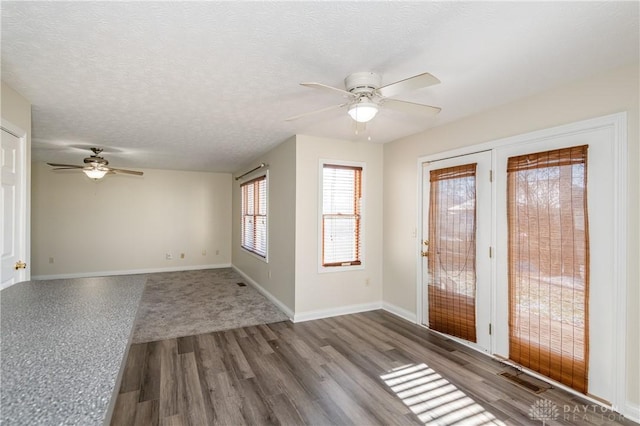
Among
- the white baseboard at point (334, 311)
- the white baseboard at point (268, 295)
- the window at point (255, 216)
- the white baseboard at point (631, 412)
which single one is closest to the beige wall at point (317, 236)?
the white baseboard at point (334, 311)

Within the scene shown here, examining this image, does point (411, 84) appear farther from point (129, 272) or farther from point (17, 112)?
point (129, 272)

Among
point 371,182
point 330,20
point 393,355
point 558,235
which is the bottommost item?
point 393,355

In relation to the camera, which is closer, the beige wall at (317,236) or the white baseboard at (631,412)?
the white baseboard at (631,412)

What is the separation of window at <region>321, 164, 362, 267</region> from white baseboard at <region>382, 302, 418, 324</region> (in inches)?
31.1

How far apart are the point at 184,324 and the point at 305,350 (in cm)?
175

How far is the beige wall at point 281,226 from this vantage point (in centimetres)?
424

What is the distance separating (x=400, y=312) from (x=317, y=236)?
1.60 meters

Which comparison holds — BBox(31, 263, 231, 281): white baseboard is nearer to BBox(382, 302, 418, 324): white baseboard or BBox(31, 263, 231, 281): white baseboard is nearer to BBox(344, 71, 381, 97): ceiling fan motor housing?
BBox(382, 302, 418, 324): white baseboard

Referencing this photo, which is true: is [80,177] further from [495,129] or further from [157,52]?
[495,129]

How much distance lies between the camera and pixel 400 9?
5.29ft

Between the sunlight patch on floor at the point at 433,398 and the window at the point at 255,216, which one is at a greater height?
the window at the point at 255,216

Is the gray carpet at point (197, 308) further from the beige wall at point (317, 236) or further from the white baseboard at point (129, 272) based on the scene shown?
the white baseboard at point (129, 272)

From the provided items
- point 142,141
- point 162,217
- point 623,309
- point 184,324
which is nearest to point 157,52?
point 142,141

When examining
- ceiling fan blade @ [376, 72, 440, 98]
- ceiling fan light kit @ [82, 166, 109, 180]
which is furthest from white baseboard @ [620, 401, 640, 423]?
ceiling fan light kit @ [82, 166, 109, 180]
